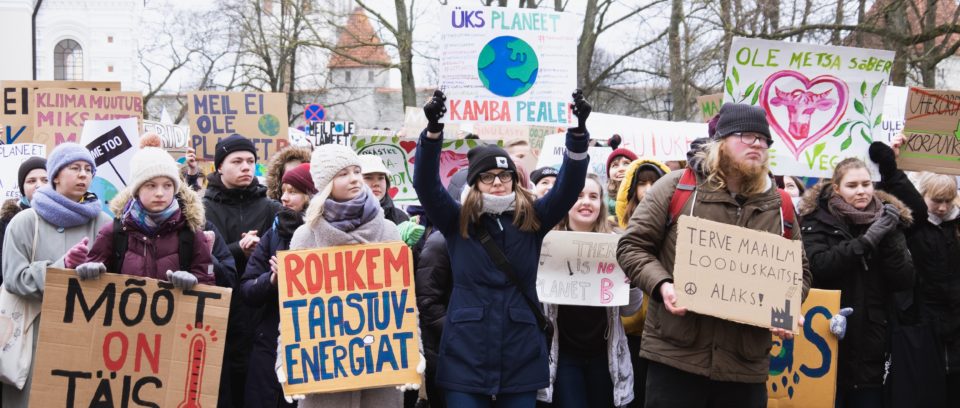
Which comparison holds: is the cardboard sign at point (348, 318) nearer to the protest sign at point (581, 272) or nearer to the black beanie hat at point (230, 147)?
the protest sign at point (581, 272)

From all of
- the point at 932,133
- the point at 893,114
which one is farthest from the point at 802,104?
the point at 893,114

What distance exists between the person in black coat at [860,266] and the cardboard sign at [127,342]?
11.5 feet

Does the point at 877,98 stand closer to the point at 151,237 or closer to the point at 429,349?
the point at 429,349

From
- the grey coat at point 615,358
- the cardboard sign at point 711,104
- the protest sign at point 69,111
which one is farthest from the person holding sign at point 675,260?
the protest sign at point 69,111

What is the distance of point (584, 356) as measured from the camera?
18.2ft

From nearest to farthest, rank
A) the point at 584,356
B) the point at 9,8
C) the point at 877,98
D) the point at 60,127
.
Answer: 1. the point at 584,356
2. the point at 877,98
3. the point at 60,127
4. the point at 9,8

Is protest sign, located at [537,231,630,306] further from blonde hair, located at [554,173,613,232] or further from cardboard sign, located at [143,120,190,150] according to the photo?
cardboard sign, located at [143,120,190,150]

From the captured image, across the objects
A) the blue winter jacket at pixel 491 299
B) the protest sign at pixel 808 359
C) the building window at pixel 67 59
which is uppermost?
the building window at pixel 67 59

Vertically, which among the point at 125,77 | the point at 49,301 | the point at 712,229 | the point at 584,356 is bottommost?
the point at 584,356

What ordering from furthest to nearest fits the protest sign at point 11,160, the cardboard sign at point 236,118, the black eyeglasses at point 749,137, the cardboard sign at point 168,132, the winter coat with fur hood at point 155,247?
1. the cardboard sign at point 168,132
2. the cardboard sign at point 236,118
3. the protest sign at point 11,160
4. the winter coat with fur hood at point 155,247
5. the black eyeglasses at point 749,137

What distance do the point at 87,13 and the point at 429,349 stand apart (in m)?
54.7

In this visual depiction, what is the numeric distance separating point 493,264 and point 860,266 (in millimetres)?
2609

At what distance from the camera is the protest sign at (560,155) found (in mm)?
7934

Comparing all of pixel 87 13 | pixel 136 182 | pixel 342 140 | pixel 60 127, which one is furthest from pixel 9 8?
pixel 136 182
